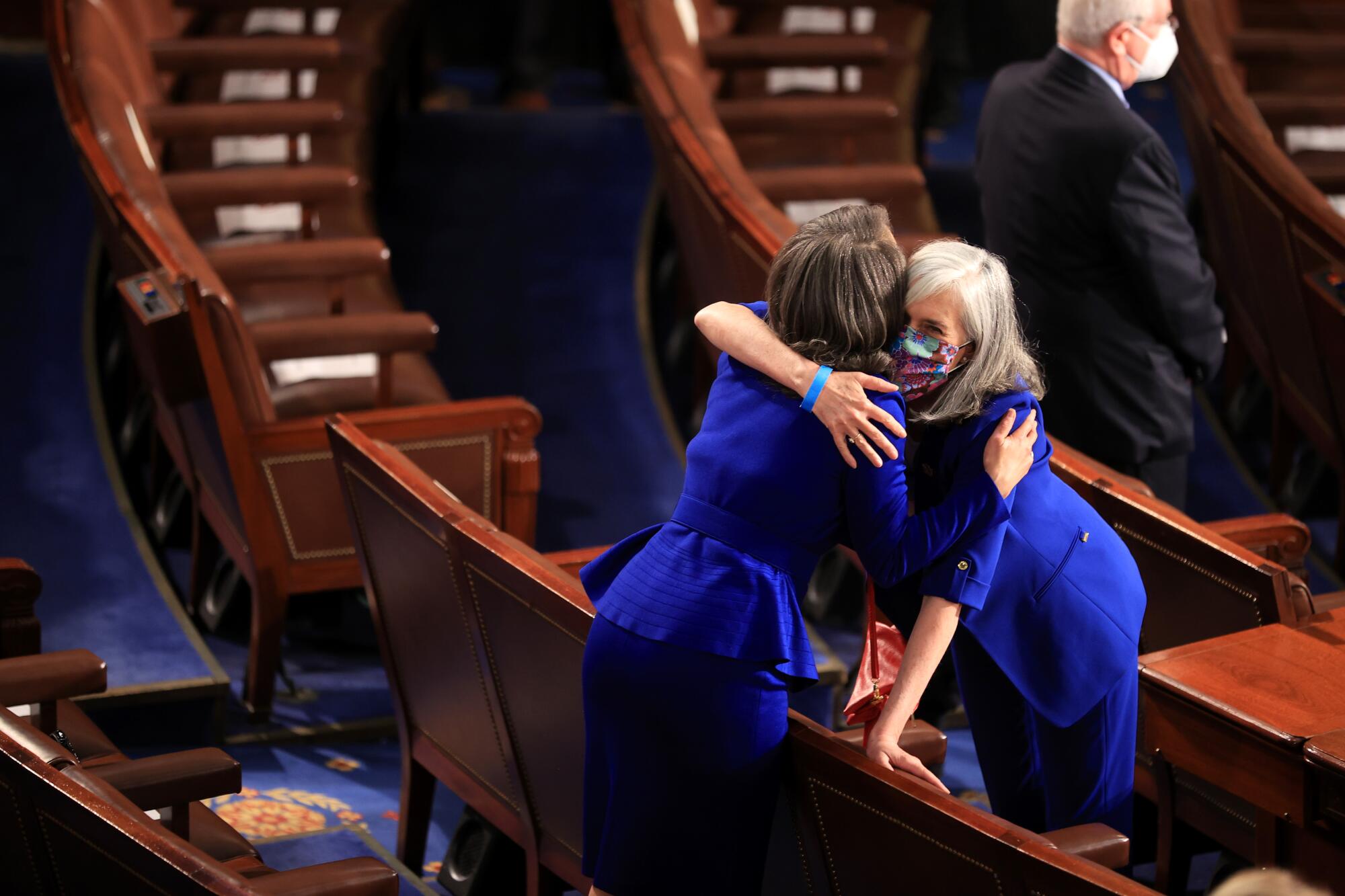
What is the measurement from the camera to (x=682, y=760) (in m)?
1.82

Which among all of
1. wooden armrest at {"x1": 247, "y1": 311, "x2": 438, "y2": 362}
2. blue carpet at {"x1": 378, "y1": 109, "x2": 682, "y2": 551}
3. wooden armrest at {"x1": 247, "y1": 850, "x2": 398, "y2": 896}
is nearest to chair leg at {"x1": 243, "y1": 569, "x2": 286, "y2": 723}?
wooden armrest at {"x1": 247, "y1": 311, "x2": 438, "y2": 362}

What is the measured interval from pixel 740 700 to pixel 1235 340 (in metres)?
3.20

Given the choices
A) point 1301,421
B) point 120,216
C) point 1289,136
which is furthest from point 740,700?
point 1289,136

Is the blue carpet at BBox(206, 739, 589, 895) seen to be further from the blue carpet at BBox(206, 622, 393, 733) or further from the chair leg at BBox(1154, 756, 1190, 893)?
the chair leg at BBox(1154, 756, 1190, 893)

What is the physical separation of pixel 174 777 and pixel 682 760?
2.16 ft

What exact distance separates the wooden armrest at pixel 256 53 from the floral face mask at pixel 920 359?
326 centimetres

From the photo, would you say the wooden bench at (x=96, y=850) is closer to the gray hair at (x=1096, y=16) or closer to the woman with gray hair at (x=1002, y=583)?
the woman with gray hair at (x=1002, y=583)

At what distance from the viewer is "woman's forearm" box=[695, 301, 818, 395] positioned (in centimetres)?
177

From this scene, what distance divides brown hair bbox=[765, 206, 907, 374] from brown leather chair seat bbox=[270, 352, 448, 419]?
2.24m

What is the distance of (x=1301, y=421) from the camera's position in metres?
4.15

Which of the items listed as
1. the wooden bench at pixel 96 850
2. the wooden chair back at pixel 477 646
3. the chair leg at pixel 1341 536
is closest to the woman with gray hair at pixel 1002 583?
the wooden chair back at pixel 477 646

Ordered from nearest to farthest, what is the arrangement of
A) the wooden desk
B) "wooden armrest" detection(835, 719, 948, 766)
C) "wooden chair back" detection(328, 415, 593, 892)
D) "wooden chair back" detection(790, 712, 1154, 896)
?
1. "wooden chair back" detection(790, 712, 1154, 896)
2. the wooden desk
3. "wooden armrest" detection(835, 719, 948, 766)
4. "wooden chair back" detection(328, 415, 593, 892)

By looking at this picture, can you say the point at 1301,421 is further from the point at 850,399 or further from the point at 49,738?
the point at 49,738

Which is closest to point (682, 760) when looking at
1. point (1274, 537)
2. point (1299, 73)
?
point (1274, 537)
